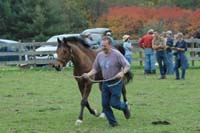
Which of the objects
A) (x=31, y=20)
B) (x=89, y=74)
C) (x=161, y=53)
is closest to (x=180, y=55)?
(x=161, y=53)

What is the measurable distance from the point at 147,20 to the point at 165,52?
2860cm

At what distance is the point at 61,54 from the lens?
498 inches

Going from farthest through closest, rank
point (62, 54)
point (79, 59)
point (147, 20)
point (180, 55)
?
1. point (147, 20)
2. point (180, 55)
3. point (79, 59)
4. point (62, 54)

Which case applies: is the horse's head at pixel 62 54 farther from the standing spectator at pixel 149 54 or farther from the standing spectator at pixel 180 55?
the standing spectator at pixel 149 54

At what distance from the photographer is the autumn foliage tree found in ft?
167

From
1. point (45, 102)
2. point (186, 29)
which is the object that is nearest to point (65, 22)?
point (186, 29)

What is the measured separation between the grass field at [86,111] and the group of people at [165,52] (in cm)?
54

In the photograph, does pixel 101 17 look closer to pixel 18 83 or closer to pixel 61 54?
pixel 18 83

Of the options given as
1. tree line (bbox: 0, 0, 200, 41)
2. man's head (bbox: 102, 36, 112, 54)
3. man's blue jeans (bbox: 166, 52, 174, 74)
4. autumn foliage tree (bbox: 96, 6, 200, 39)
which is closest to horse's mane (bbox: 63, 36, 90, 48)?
man's head (bbox: 102, 36, 112, 54)

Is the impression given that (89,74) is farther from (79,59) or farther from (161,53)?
(161,53)

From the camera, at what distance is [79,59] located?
1291cm

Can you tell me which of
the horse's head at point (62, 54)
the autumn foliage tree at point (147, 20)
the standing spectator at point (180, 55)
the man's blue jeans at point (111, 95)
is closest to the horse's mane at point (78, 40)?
the horse's head at point (62, 54)

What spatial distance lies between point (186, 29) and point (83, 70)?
130ft

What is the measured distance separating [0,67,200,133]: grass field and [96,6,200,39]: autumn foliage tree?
88.9ft
